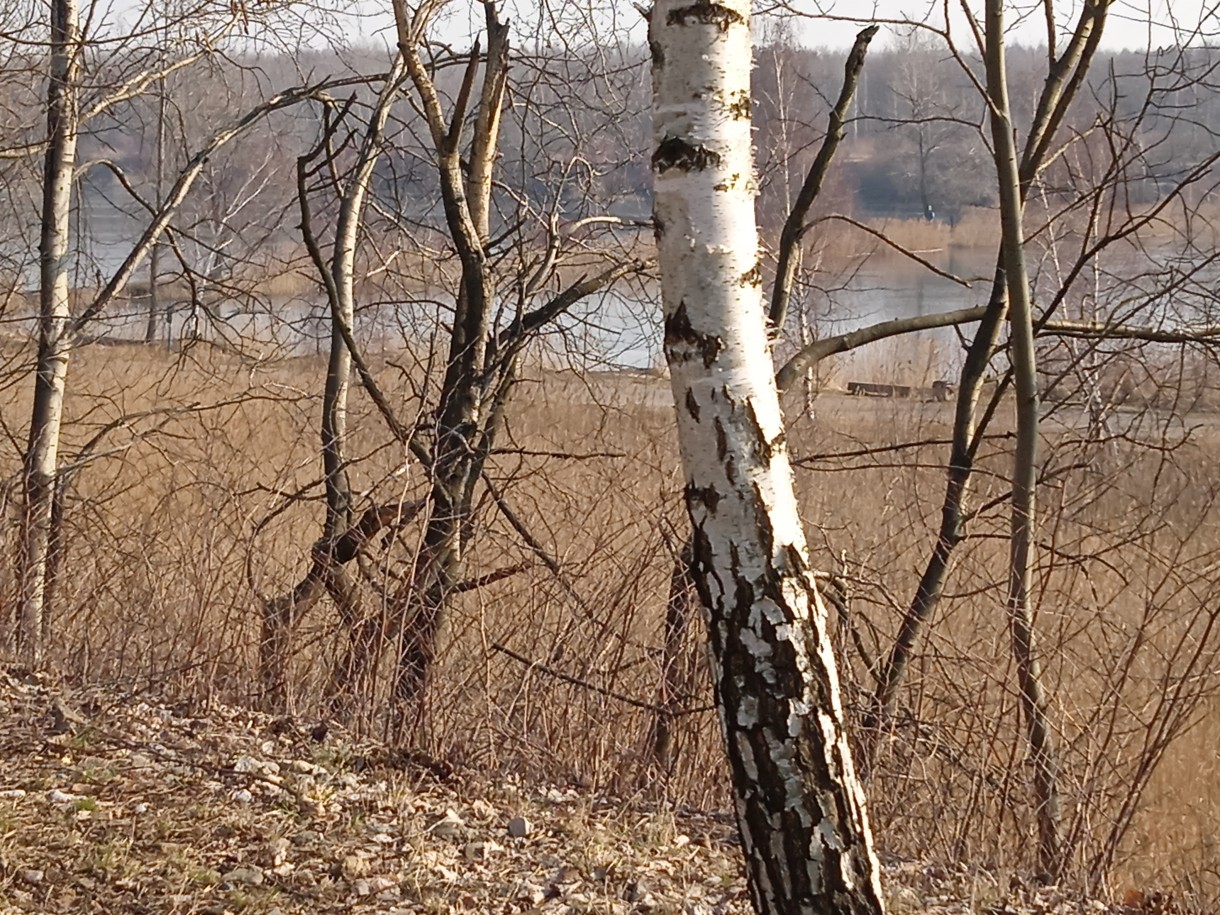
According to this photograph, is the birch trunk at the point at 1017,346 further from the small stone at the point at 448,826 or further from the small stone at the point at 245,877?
the small stone at the point at 245,877

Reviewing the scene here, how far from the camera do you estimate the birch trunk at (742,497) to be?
8.37 feet

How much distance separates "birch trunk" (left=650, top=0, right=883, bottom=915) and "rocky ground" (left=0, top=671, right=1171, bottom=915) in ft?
3.31

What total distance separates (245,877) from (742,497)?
1.78 meters

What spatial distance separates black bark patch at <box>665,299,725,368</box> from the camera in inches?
101

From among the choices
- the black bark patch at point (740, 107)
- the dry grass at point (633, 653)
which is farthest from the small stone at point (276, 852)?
the black bark patch at point (740, 107)

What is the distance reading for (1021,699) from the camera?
184 inches

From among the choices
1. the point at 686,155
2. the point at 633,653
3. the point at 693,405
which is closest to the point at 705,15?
the point at 686,155

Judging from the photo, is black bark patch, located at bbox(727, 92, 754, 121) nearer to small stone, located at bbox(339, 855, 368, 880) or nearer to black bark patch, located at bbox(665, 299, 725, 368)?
black bark patch, located at bbox(665, 299, 725, 368)

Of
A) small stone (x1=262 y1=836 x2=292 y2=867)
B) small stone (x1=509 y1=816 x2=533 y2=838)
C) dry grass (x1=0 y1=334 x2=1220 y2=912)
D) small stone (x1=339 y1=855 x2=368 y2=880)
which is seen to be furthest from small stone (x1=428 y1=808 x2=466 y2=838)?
dry grass (x1=0 y1=334 x2=1220 y2=912)

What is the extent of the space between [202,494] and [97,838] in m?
2.48

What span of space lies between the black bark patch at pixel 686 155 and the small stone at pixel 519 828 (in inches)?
89.3

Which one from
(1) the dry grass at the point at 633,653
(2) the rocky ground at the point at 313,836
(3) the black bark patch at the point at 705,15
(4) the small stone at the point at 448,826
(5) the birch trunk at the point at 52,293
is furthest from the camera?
(5) the birch trunk at the point at 52,293

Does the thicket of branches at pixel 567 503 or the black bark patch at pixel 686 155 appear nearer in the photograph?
the black bark patch at pixel 686 155

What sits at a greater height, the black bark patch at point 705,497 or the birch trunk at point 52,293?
the birch trunk at point 52,293
